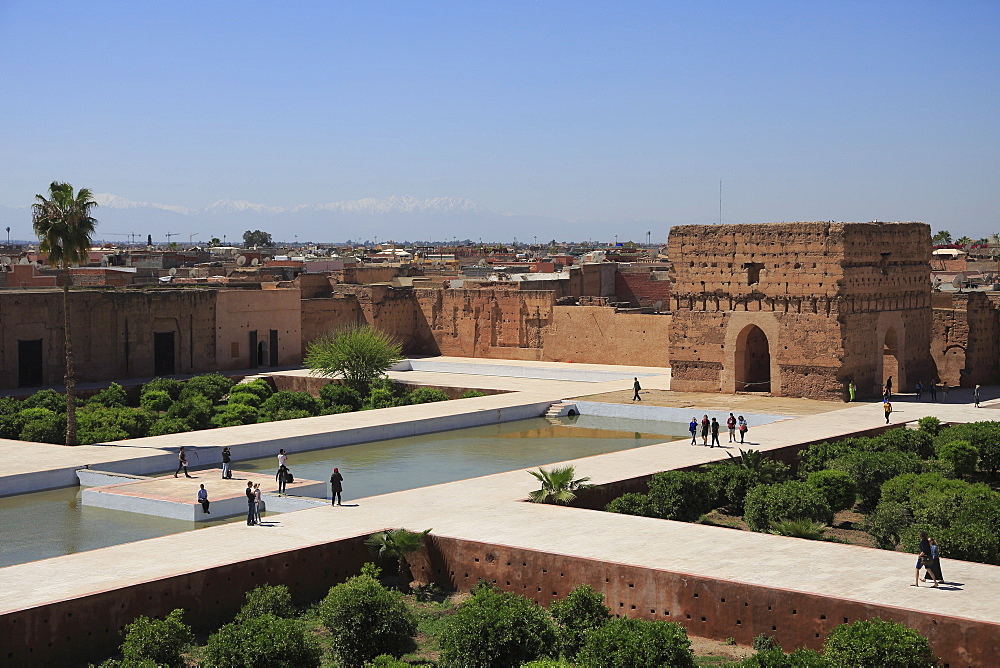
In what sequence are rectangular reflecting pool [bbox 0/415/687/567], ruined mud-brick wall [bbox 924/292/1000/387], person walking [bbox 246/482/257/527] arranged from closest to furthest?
person walking [bbox 246/482/257/527] → rectangular reflecting pool [bbox 0/415/687/567] → ruined mud-brick wall [bbox 924/292/1000/387]

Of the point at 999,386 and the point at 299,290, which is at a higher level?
the point at 299,290

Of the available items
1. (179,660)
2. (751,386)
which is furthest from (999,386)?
(179,660)

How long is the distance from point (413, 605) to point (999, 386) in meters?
21.4

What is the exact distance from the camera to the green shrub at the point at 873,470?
708 inches

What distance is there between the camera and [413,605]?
13.4 meters

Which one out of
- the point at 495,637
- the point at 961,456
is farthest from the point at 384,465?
the point at 495,637

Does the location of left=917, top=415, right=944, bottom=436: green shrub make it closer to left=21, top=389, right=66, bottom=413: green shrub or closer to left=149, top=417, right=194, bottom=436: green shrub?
left=149, top=417, right=194, bottom=436: green shrub

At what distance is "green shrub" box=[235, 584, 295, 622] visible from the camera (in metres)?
12.3

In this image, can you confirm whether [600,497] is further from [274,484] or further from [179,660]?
[179,660]

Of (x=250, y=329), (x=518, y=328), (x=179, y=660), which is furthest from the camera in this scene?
(x=518, y=328)

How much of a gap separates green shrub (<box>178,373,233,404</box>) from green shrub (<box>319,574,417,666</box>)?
16748mm

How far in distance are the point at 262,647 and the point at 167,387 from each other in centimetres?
1884

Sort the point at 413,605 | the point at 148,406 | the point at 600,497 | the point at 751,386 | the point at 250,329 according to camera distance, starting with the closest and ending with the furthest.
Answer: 1. the point at 413,605
2. the point at 600,497
3. the point at 148,406
4. the point at 751,386
5. the point at 250,329

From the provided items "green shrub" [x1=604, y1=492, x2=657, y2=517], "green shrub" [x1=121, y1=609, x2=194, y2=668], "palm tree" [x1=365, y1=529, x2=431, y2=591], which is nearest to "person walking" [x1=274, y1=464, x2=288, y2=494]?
"palm tree" [x1=365, y1=529, x2=431, y2=591]
